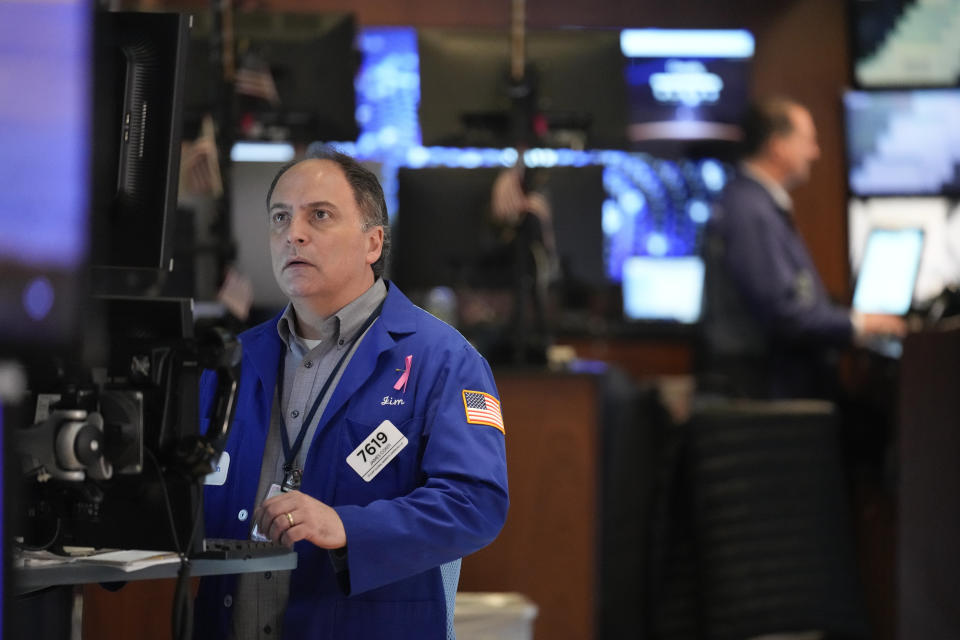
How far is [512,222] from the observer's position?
152 inches

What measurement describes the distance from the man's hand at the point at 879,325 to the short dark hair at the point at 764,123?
27.2 inches

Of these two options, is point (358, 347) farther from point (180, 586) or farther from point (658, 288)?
point (658, 288)

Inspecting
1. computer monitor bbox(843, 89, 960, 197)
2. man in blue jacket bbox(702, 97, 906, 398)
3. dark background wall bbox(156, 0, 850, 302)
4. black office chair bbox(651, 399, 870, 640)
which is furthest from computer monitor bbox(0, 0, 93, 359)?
computer monitor bbox(843, 89, 960, 197)

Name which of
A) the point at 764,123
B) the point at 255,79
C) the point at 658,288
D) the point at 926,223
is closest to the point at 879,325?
the point at 764,123

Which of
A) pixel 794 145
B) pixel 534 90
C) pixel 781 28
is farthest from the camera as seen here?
pixel 781 28

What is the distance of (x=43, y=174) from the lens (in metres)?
1.03

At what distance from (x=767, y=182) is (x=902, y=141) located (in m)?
1.79

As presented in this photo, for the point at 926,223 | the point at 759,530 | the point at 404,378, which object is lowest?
the point at 759,530

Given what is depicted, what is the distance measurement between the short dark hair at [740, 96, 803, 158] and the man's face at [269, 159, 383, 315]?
2649mm

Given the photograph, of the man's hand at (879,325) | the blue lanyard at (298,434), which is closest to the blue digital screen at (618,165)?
the man's hand at (879,325)

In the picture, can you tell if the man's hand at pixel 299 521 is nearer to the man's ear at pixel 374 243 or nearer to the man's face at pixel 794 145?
the man's ear at pixel 374 243

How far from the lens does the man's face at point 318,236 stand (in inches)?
75.6

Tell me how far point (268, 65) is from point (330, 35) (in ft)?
0.72

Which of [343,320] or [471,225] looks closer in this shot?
[343,320]
